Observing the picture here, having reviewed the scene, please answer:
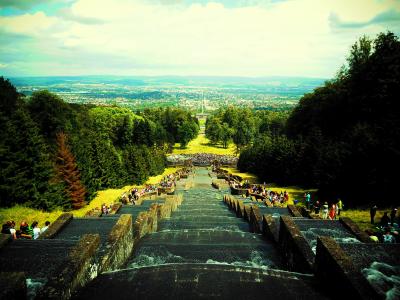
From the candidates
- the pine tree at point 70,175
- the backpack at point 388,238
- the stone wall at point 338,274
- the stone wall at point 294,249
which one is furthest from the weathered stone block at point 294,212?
the pine tree at point 70,175

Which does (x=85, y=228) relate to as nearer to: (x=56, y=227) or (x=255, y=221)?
(x=56, y=227)

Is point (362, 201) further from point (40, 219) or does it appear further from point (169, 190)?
point (40, 219)

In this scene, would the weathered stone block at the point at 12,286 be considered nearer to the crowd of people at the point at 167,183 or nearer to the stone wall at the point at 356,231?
the stone wall at the point at 356,231

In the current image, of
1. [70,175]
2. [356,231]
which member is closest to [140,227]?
[356,231]

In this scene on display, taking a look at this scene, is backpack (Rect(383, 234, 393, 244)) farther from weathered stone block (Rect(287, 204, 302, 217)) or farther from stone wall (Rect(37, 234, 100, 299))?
stone wall (Rect(37, 234, 100, 299))

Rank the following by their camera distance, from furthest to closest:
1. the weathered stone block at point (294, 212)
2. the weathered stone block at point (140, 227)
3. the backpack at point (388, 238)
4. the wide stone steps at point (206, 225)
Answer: the weathered stone block at point (294, 212)
the wide stone steps at point (206, 225)
the backpack at point (388, 238)
the weathered stone block at point (140, 227)
